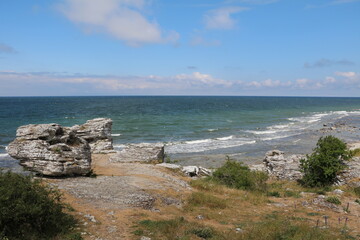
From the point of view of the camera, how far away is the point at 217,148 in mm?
43469

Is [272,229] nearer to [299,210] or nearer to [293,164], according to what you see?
[299,210]

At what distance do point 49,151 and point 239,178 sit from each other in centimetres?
1368

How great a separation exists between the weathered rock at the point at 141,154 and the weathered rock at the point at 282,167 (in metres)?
10.9

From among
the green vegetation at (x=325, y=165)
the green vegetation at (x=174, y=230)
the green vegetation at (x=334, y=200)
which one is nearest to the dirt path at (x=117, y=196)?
the green vegetation at (x=174, y=230)

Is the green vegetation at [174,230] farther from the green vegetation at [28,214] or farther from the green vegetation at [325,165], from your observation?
the green vegetation at [325,165]

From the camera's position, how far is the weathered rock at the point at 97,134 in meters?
32.0

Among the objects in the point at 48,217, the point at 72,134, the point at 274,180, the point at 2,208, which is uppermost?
the point at 72,134

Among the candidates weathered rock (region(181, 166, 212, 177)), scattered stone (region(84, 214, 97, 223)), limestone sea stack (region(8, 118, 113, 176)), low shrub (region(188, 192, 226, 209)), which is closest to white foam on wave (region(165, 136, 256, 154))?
weathered rock (region(181, 166, 212, 177))

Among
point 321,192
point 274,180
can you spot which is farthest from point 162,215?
point 274,180

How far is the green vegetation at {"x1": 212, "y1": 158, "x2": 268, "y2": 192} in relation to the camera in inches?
869

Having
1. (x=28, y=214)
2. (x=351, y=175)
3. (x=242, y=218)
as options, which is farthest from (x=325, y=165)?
(x=28, y=214)

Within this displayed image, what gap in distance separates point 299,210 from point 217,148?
26179 millimetres

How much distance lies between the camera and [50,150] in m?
Result: 18.7

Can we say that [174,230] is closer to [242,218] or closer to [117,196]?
[242,218]
